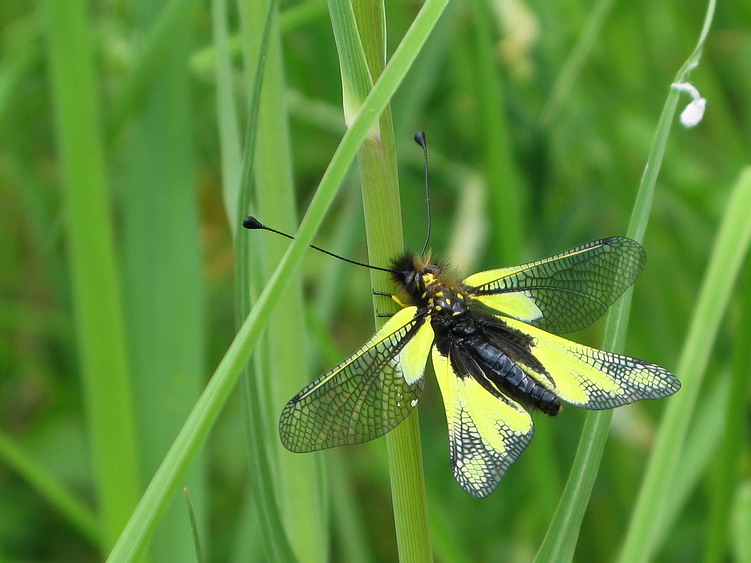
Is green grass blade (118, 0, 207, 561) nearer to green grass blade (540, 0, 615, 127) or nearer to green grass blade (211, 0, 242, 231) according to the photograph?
green grass blade (211, 0, 242, 231)

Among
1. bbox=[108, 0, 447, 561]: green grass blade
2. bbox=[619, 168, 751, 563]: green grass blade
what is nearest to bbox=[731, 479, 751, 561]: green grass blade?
bbox=[619, 168, 751, 563]: green grass blade

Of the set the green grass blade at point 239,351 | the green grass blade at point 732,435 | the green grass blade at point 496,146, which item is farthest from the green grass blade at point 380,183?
the green grass blade at point 496,146

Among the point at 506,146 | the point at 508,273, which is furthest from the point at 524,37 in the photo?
the point at 508,273

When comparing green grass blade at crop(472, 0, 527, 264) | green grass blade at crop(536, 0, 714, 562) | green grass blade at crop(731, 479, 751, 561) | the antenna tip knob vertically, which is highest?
green grass blade at crop(472, 0, 527, 264)

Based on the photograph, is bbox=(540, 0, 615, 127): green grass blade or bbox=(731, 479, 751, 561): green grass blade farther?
bbox=(540, 0, 615, 127): green grass blade

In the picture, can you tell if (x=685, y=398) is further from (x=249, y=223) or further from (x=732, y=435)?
(x=249, y=223)

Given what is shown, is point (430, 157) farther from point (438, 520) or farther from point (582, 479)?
point (582, 479)
